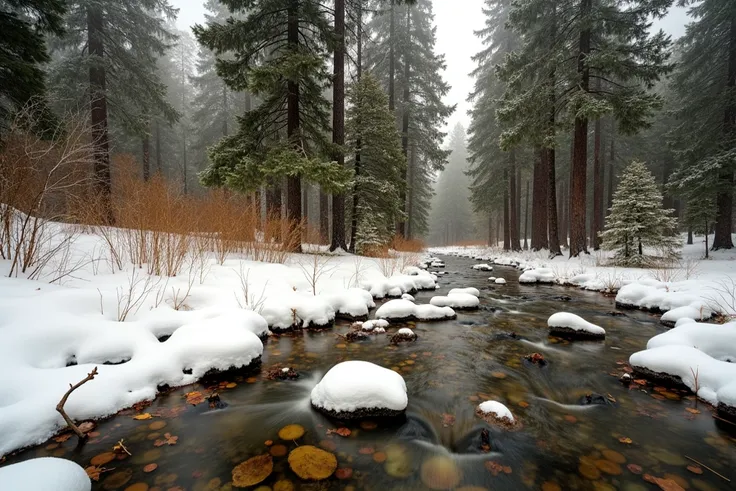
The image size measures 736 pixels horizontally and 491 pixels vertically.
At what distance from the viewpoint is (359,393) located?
7.91 feet

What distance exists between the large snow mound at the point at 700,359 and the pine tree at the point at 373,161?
813 cm

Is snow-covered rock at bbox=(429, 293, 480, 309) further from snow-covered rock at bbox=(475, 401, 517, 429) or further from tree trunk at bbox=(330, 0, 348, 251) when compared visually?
tree trunk at bbox=(330, 0, 348, 251)

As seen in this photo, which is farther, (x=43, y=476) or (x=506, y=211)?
(x=506, y=211)

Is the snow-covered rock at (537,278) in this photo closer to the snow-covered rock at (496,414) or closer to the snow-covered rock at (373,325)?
the snow-covered rock at (373,325)

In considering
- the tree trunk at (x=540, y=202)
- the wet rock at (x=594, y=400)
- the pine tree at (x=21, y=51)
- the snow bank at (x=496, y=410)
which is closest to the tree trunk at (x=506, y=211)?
the tree trunk at (x=540, y=202)

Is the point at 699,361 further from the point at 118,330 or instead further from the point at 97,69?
the point at 97,69

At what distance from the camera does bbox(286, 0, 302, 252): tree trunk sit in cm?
802

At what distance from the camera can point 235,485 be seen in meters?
1.75

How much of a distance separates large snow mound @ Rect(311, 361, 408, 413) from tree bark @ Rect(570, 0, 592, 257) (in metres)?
11.3

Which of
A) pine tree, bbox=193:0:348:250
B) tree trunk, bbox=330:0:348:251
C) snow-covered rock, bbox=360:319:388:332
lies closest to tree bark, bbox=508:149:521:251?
tree trunk, bbox=330:0:348:251

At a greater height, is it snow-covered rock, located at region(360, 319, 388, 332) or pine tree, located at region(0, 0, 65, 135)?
pine tree, located at region(0, 0, 65, 135)

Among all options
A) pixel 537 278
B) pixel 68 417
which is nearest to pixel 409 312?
pixel 68 417

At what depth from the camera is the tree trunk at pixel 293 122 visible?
8.02 m

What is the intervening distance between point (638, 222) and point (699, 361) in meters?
8.42
